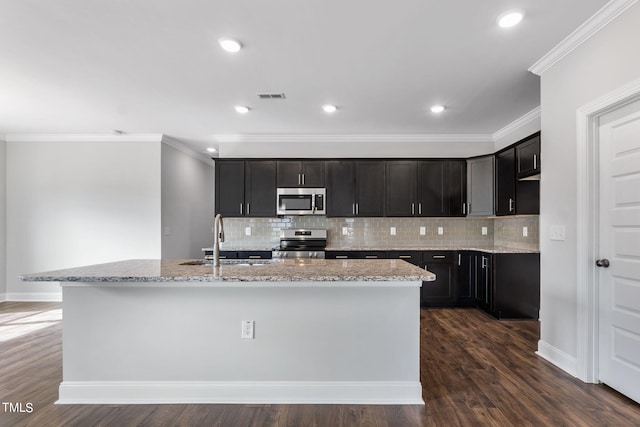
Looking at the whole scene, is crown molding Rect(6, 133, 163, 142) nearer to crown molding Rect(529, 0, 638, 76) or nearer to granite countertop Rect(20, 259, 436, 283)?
granite countertop Rect(20, 259, 436, 283)

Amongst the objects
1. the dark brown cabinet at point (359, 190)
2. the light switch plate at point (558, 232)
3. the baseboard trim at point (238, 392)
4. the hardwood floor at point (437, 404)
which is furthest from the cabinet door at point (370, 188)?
the baseboard trim at point (238, 392)

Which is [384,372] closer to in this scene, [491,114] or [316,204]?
[316,204]

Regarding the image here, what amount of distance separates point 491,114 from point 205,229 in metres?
5.73

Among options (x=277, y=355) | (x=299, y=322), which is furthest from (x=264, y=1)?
(x=277, y=355)

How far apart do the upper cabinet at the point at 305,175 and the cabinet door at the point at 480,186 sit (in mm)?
2258

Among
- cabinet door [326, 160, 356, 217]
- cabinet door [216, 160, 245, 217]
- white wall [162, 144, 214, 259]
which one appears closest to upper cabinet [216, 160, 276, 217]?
cabinet door [216, 160, 245, 217]

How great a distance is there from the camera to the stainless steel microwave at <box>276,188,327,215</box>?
4.79 meters

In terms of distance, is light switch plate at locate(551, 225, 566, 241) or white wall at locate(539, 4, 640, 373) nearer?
white wall at locate(539, 4, 640, 373)

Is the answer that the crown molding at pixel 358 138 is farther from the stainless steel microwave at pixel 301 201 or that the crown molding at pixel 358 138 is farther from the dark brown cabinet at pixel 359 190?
the stainless steel microwave at pixel 301 201

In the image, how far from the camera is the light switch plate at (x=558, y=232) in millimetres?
2535

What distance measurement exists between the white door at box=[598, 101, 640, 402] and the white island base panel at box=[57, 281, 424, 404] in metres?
1.41

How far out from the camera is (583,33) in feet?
7.49

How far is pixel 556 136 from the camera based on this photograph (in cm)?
263

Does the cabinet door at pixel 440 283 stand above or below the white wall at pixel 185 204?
below
